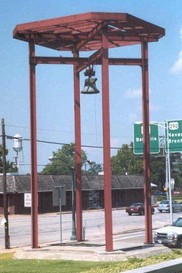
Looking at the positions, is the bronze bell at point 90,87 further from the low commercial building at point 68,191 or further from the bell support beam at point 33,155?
the low commercial building at point 68,191

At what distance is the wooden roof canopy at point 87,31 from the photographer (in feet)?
58.1

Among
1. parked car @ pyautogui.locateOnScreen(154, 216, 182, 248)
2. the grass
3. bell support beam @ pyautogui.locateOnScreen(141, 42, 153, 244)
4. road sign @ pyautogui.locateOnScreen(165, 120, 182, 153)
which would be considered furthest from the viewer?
road sign @ pyautogui.locateOnScreen(165, 120, 182, 153)

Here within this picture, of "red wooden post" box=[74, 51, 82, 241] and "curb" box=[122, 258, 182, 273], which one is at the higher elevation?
"red wooden post" box=[74, 51, 82, 241]

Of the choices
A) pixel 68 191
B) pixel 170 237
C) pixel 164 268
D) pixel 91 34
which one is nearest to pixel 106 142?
pixel 91 34

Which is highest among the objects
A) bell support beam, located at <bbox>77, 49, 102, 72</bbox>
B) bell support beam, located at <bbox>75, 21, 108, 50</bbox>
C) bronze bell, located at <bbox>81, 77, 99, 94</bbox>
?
bell support beam, located at <bbox>75, 21, 108, 50</bbox>

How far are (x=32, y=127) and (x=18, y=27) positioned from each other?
3.32 meters

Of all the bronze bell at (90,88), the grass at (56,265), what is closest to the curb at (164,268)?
the grass at (56,265)

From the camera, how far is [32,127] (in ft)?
63.8

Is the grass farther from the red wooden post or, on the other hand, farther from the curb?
the red wooden post

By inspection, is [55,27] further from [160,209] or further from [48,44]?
[160,209]

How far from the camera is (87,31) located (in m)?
19.6

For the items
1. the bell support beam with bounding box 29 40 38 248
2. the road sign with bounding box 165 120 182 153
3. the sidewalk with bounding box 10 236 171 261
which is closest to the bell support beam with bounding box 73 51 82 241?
the sidewalk with bounding box 10 236 171 261

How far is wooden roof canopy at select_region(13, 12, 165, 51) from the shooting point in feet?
58.1

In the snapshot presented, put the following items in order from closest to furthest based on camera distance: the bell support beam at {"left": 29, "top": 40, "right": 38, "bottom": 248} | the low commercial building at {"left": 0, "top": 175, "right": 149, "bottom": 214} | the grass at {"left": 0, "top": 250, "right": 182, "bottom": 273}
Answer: the grass at {"left": 0, "top": 250, "right": 182, "bottom": 273} → the bell support beam at {"left": 29, "top": 40, "right": 38, "bottom": 248} → the low commercial building at {"left": 0, "top": 175, "right": 149, "bottom": 214}
